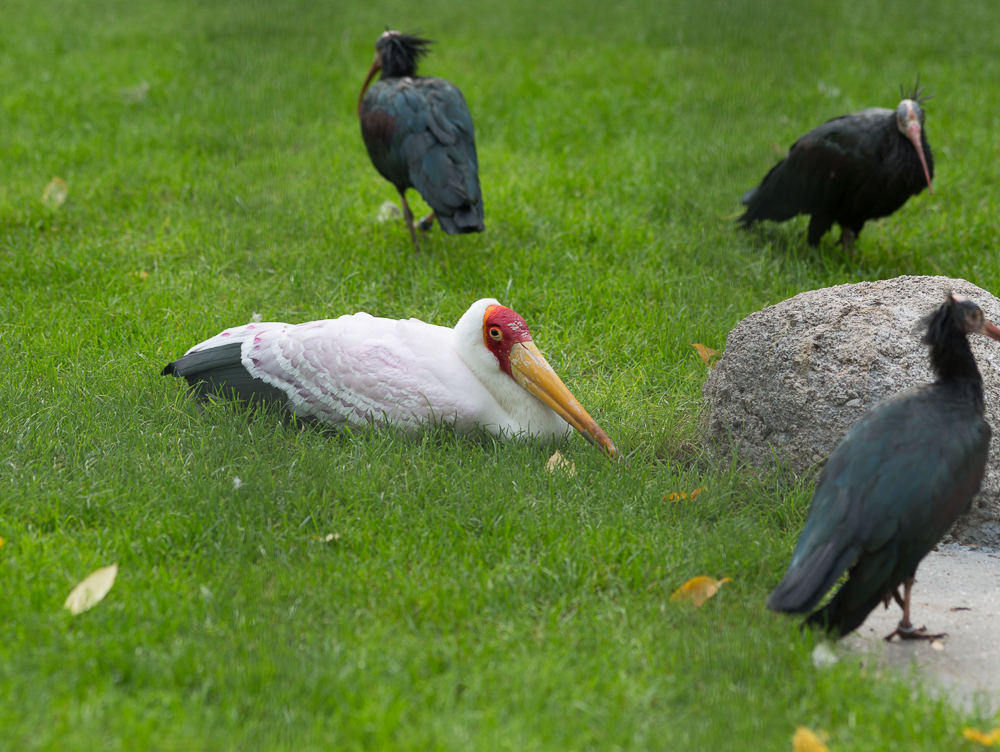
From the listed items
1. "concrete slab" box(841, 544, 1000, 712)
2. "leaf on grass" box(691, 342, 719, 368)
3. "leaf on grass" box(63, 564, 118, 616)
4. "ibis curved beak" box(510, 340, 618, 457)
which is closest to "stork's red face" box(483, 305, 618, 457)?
"ibis curved beak" box(510, 340, 618, 457)

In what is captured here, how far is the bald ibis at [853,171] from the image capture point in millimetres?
5387

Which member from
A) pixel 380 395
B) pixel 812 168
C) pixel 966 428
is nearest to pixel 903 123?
pixel 812 168

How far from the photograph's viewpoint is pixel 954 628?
2.71m

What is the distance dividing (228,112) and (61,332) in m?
3.53

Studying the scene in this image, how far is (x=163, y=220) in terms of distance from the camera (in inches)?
235

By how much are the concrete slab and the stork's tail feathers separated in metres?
2.41

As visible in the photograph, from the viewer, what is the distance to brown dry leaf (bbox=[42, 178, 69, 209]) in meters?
5.99

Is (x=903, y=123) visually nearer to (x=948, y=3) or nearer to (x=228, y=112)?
(x=228, y=112)

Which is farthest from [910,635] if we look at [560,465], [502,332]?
[502,332]

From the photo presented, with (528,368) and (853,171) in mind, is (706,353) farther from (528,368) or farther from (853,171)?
(853,171)

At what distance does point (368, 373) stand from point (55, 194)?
3.70 meters

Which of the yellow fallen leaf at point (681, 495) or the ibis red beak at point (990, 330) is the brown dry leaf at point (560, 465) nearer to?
the yellow fallen leaf at point (681, 495)

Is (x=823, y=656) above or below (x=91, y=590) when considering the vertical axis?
above

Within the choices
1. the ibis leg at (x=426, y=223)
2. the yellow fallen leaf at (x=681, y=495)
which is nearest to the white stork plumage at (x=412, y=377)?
the yellow fallen leaf at (x=681, y=495)
